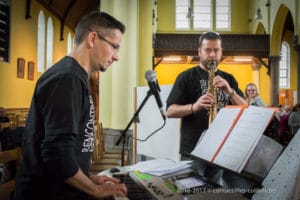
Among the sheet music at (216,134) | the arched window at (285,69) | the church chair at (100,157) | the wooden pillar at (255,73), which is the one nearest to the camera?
the sheet music at (216,134)

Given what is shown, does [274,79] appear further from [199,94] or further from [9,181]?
[9,181]

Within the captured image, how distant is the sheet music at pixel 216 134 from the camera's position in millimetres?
1417

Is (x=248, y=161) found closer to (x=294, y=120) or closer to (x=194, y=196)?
(x=194, y=196)

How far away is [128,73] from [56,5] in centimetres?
821

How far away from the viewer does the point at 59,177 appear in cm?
121

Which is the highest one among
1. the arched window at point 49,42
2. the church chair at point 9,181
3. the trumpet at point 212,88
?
the arched window at point 49,42

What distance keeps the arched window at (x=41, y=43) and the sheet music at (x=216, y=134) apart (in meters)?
11.2

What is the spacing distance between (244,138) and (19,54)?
32.2 ft

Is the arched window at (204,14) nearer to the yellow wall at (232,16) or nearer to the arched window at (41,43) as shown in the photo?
the yellow wall at (232,16)

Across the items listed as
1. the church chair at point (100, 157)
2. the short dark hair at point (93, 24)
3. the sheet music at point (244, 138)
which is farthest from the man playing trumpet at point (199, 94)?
the church chair at point (100, 157)

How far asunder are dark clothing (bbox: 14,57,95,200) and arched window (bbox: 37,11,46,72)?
11157mm

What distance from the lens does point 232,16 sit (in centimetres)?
1758

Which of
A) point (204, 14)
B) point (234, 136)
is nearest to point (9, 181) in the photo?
point (234, 136)

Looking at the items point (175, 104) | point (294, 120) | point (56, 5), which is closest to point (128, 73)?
point (175, 104)
